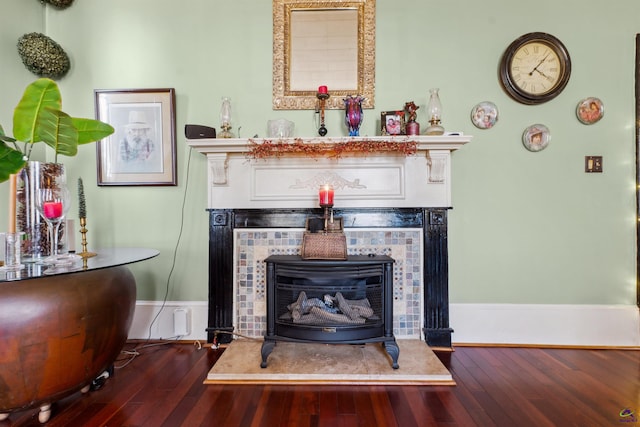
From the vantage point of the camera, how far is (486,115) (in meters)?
2.16

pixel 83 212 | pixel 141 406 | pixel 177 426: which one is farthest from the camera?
pixel 83 212

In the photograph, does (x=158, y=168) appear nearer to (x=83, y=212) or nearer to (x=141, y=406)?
(x=83, y=212)

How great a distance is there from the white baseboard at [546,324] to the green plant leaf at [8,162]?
2.87 meters

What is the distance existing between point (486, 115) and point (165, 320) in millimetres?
2924

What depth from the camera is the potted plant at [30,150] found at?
153cm

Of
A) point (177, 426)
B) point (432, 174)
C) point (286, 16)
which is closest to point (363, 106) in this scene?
point (432, 174)

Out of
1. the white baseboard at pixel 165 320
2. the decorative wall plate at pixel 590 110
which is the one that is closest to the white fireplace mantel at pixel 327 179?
the white baseboard at pixel 165 320

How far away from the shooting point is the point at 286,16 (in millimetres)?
2191

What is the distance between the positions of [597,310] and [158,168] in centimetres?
349

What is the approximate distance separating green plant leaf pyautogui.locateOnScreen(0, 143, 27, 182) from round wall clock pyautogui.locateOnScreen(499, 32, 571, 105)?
3147 millimetres

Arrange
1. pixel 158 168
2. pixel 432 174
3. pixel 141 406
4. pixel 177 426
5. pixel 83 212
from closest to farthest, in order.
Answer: pixel 177 426, pixel 141 406, pixel 83 212, pixel 432 174, pixel 158 168

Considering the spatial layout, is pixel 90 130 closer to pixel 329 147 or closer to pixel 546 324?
pixel 329 147

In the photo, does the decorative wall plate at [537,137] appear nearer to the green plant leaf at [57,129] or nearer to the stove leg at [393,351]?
the stove leg at [393,351]

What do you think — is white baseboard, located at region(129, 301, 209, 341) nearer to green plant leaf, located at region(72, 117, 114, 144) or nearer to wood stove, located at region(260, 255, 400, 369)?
wood stove, located at region(260, 255, 400, 369)
